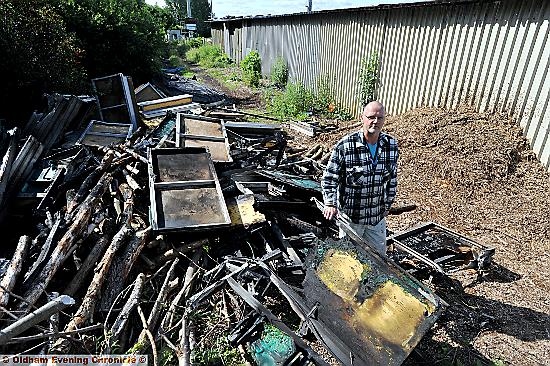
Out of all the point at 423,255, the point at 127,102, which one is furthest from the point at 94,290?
the point at 127,102

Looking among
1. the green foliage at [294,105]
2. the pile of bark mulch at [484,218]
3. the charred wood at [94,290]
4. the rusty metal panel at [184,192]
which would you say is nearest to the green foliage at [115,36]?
the green foliage at [294,105]

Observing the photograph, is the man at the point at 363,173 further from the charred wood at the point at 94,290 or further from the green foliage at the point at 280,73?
the green foliage at the point at 280,73

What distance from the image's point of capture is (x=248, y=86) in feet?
58.1

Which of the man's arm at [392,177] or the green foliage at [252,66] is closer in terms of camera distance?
the man's arm at [392,177]

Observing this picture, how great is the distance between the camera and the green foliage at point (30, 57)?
329 inches

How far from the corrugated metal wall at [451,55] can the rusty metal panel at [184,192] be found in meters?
5.48

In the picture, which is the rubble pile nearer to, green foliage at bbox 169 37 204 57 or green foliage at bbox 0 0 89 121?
green foliage at bbox 0 0 89 121

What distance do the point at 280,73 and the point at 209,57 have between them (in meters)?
12.0

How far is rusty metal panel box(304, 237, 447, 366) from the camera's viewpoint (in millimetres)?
2820

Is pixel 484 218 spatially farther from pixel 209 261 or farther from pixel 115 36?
pixel 115 36

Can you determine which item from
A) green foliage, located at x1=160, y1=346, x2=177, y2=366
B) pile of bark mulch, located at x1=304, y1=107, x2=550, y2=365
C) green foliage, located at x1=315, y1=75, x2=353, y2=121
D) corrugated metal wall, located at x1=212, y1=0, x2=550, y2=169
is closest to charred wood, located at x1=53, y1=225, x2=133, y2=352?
green foliage, located at x1=160, y1=346, x2=177, y2=366

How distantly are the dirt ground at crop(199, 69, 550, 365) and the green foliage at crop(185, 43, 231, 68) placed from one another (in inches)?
716

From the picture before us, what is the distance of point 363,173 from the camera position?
136 inches

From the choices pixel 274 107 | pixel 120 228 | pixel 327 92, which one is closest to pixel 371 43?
pixel 327 92
